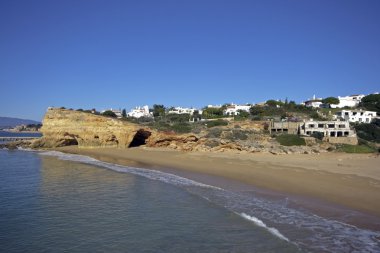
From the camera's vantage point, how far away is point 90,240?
925 centimetres

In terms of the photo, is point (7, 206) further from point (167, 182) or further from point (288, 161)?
point (288, 161)

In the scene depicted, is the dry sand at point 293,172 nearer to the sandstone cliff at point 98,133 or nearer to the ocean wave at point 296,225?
the ocean wave at point 296,225

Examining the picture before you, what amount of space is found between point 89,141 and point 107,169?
59.2 feet

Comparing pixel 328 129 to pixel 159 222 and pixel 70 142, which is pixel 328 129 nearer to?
pixel 70 142

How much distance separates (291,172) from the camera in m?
20.2

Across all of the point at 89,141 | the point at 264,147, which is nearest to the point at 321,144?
the point at 264,147

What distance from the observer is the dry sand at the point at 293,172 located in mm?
14370

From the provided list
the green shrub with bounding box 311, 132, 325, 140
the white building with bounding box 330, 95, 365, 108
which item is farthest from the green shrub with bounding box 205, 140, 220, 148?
the white building with bounding box 330, 95, 365, 108

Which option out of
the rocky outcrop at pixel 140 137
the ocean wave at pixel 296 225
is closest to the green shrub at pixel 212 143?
the rocky outcrop at pixel 140 137

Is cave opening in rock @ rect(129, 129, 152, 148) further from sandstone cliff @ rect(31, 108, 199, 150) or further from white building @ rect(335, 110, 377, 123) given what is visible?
white building @ rect(335, 110, 377, 123)

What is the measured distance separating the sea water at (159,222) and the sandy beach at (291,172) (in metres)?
2.35

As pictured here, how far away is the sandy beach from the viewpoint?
14359mm

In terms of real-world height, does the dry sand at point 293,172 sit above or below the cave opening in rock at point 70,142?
below

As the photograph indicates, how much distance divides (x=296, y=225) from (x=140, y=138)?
32105 millimetres
